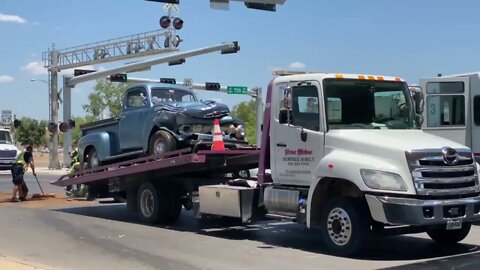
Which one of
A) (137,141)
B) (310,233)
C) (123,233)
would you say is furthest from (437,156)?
(137,141)

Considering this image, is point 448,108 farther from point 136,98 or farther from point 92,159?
point 92,159

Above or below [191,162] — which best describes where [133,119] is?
above

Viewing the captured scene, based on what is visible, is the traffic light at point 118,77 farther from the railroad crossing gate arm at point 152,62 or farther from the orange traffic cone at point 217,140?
the orange traffic cone at point 217,140

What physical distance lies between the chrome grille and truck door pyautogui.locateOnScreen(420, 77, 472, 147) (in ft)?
15.4

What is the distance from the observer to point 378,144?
29.0 feet

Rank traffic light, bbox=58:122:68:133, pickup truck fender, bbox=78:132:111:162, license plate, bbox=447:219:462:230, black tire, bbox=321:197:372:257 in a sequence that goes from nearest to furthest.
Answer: license plate, bbox=447:219:462:230 < black tire, bbox=321:197:372:257 < pickup truck fender, bbox=78:132:111:162 < traffic light, bbox=58:122:68:133

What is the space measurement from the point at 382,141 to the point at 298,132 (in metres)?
1.44

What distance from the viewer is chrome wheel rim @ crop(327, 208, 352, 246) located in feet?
29.5

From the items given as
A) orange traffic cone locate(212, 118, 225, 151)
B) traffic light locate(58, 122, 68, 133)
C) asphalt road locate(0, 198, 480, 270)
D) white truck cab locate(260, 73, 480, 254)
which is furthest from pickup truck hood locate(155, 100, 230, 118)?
traffic light locate(58, 122, 68, 133)

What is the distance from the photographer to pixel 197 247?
10258 millimetres

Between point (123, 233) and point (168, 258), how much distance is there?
296 cm

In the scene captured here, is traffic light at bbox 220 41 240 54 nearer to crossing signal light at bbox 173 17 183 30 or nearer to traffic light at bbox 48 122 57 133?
crossing signal light at bbox 173 17 183 30

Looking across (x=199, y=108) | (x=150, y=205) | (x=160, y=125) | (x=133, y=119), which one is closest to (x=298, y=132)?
(x=199, y=108)

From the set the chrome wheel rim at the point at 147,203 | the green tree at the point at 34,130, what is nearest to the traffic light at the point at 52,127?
the chrome wheel rim at the point at 147,203
